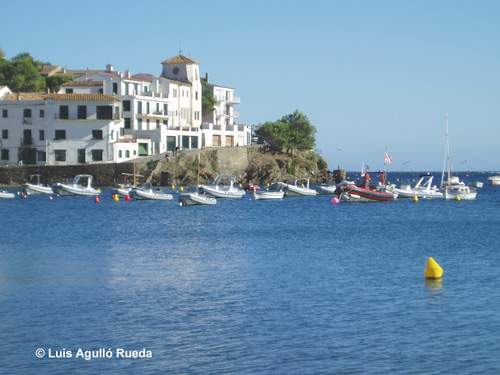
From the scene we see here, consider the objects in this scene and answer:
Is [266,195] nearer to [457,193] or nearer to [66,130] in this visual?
[457,193]

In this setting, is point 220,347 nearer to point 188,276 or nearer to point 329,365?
point 329,365

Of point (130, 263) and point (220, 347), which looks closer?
point (220, 347)

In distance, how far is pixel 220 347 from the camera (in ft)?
68.9

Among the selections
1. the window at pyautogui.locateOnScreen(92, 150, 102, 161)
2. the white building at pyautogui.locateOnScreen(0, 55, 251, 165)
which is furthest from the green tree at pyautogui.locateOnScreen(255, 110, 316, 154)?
the window at pyautogui.locateOnScreen(92, 150, 102, 161)

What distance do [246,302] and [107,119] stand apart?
80.1 metres

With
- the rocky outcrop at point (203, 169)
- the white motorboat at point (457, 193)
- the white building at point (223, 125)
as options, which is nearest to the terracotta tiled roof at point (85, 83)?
the rocky outcrop at point (203, 169)

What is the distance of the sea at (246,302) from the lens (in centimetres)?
2005

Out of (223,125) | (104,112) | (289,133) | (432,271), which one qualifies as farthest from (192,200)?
(289,133)

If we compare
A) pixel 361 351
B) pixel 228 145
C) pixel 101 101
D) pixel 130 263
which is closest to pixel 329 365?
pixel 361 351

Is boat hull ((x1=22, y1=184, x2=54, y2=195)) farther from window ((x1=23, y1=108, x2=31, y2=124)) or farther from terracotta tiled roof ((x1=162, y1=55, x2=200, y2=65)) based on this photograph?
terracotta tiled roof ((x1=162, y1=55, x2=200, y2=65))

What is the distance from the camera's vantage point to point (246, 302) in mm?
26453

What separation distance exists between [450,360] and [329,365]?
335 centimetres

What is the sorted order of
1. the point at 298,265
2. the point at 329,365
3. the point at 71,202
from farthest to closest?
1. the point at 71,202
2. the point at 298,265
3. the point at 329,365

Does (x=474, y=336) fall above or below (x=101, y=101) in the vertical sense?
below
